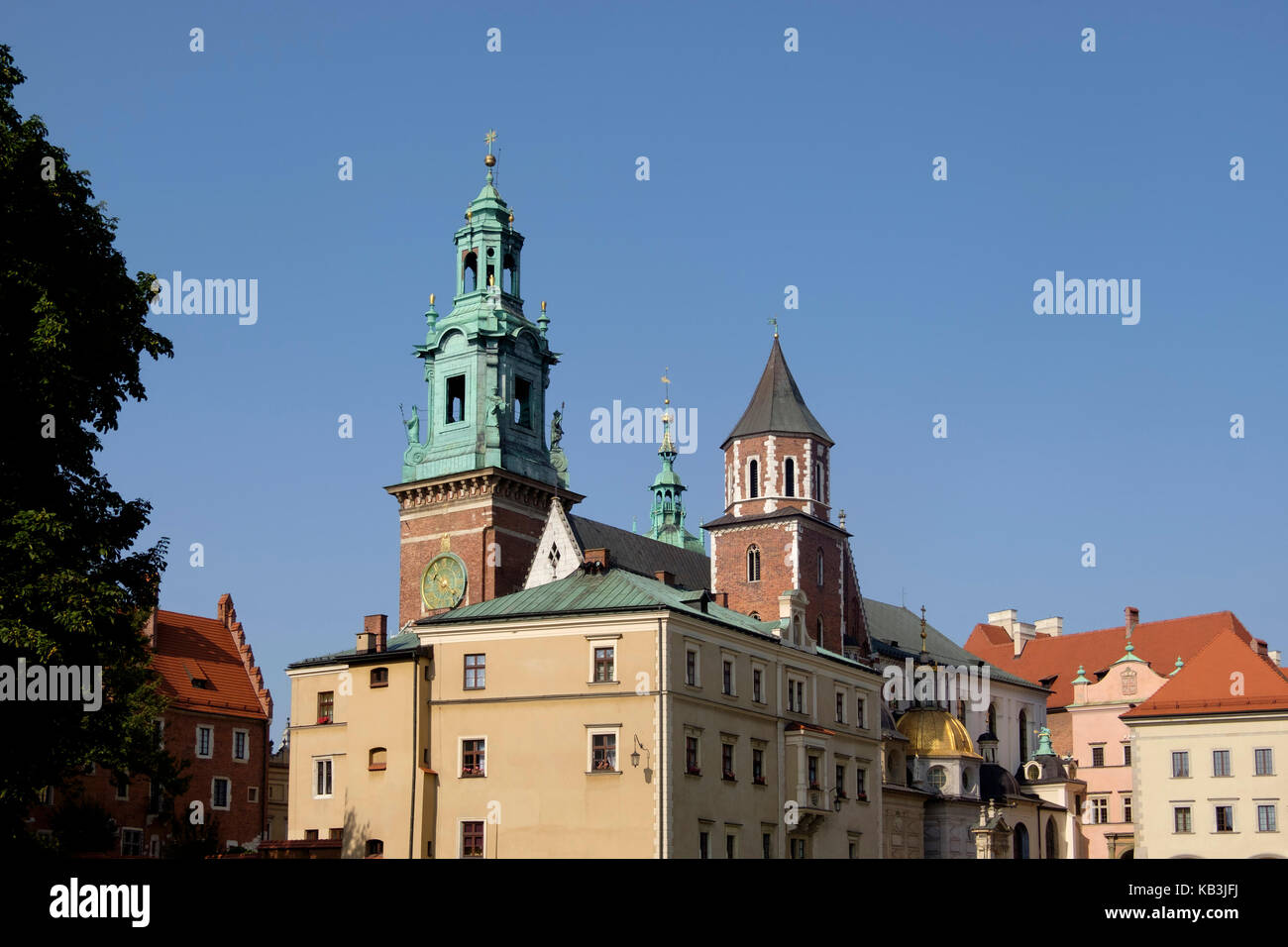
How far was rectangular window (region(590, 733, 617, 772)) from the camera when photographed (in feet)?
185

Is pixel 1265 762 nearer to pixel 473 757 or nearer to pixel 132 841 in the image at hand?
pixel 473 757

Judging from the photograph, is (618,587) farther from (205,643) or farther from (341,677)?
(205,643)

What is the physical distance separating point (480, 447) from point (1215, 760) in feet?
127

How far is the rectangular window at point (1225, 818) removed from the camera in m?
75.6

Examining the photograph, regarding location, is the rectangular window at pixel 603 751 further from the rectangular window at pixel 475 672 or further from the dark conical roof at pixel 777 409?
the dark conical roof at pixel 777 409

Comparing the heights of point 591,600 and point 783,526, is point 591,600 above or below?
below

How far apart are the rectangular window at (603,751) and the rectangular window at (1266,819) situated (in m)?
35.1

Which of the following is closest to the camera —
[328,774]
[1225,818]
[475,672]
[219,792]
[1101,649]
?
[475,672]

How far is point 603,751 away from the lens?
186ft

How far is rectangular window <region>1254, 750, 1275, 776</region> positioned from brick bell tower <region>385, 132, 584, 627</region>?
35971mm

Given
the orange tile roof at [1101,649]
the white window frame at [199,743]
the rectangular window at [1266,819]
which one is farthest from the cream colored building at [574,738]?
the orange tile roof at [1101,649]

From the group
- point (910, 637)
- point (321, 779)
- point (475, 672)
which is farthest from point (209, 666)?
point (910, 637)

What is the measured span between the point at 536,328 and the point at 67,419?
58.3m
